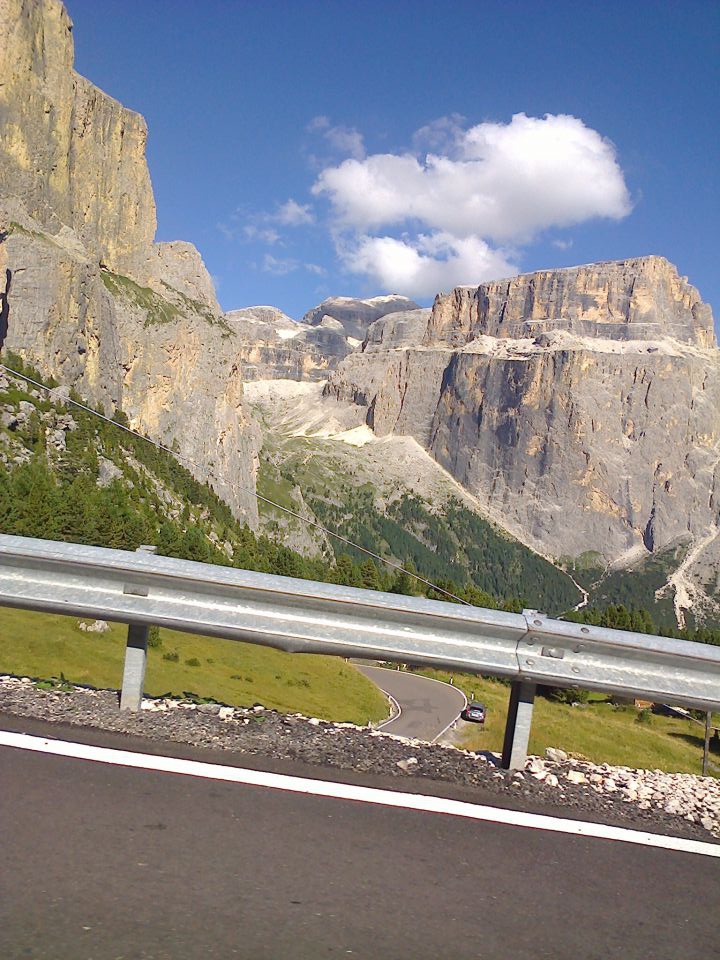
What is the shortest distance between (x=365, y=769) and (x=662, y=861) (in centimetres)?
223

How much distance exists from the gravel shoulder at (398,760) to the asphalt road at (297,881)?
2.01ft

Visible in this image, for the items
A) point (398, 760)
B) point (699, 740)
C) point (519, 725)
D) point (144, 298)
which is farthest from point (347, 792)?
point (144, 298)

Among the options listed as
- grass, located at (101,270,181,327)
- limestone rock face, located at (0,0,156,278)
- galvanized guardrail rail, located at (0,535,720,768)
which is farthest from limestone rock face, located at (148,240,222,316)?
galvanized guardrail rail, located at (0,535,720,768)

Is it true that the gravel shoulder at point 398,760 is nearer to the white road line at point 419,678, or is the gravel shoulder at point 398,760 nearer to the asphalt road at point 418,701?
the white road line at point 419,678

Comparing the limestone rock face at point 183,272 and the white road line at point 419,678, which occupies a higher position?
the limestone rock face at point 183,272

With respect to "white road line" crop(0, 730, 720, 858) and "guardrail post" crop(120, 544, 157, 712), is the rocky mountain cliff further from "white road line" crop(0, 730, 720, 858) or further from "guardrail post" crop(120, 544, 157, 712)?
"white road line" crop(0, 730, 720, 858)

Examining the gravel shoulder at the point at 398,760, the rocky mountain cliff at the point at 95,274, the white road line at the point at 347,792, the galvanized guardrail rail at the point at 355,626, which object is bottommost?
the gravel shoulder at the point at 398,760

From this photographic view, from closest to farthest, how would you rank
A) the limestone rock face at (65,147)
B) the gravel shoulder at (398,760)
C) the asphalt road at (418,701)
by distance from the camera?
the gravel shoulder at (398,760), the asphalt road at (418,701), the limestone rock face at (65,147)

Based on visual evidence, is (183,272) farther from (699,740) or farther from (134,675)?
(134,675)

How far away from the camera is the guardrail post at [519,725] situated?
6.20 meters

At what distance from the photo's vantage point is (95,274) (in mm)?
117250

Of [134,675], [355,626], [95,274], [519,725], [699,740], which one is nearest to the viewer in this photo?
[355,626]

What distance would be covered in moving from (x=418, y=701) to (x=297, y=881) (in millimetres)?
34150

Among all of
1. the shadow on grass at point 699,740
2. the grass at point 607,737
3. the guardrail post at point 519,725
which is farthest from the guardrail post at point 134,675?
the shadow on grass at point 699,740
